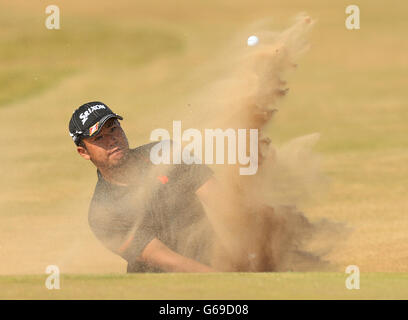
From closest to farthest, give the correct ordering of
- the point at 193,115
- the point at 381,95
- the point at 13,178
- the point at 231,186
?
the point at 231,186 < the point at 193,115 < the point at 13,178 < the point at 381,95

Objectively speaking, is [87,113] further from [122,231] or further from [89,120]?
[122,231]

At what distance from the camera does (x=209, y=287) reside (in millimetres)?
4852

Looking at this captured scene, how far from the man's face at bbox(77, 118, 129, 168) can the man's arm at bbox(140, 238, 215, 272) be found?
69 centimetres

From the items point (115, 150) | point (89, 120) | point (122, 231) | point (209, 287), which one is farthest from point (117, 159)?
point (209, 287)

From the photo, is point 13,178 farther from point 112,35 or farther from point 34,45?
point 112,35

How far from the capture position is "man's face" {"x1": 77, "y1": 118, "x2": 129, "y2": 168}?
659cm

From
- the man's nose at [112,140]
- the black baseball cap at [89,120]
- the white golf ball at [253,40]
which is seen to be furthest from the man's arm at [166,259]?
the white golf ball at [253,40]

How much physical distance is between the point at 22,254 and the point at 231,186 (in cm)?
293

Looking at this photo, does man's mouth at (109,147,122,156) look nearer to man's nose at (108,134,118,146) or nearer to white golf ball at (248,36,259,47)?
man's nose at (108,134,118,146)

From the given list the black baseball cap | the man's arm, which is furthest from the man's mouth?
the man's arm

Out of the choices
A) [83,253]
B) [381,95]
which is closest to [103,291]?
[83,253]

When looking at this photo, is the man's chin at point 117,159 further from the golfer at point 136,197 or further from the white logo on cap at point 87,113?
the white logo on cap at point 87,113

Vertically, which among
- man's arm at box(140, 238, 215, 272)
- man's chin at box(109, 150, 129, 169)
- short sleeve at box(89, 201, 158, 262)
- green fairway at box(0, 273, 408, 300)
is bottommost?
green fairway at box(0, 273, 408, 300)

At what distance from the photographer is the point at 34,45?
27422mm
